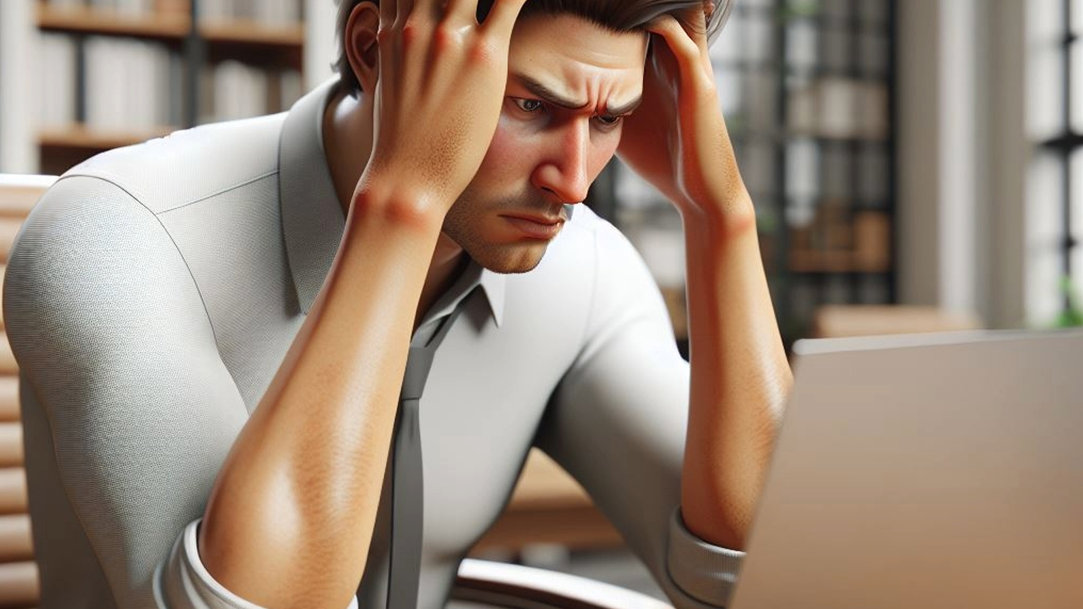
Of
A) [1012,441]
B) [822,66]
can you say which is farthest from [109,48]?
[822,66]

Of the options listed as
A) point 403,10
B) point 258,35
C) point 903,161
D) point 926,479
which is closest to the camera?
point 926,479

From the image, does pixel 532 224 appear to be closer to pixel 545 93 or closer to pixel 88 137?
pixel 545 93

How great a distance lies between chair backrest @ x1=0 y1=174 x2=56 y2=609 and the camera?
1041 millimetres

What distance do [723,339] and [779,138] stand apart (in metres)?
5.21

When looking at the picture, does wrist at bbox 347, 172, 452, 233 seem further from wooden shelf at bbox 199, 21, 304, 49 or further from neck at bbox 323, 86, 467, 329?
wooden shelf at bbox 199, 21, 304, 49

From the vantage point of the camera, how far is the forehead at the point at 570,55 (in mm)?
719

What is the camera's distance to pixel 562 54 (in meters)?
0.73

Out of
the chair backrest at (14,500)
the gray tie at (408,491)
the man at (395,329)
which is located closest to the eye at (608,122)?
the man at (395,329)

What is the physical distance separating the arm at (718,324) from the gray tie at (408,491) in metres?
0.23

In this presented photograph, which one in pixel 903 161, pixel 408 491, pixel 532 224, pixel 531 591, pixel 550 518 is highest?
pixel 903 161

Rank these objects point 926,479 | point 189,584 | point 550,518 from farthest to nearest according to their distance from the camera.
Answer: point 550,518 < point 189,584 < point 926,479

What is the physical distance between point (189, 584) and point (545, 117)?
15.8 inches

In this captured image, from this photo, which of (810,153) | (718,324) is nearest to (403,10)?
(718,324)

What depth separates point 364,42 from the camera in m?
0.80
